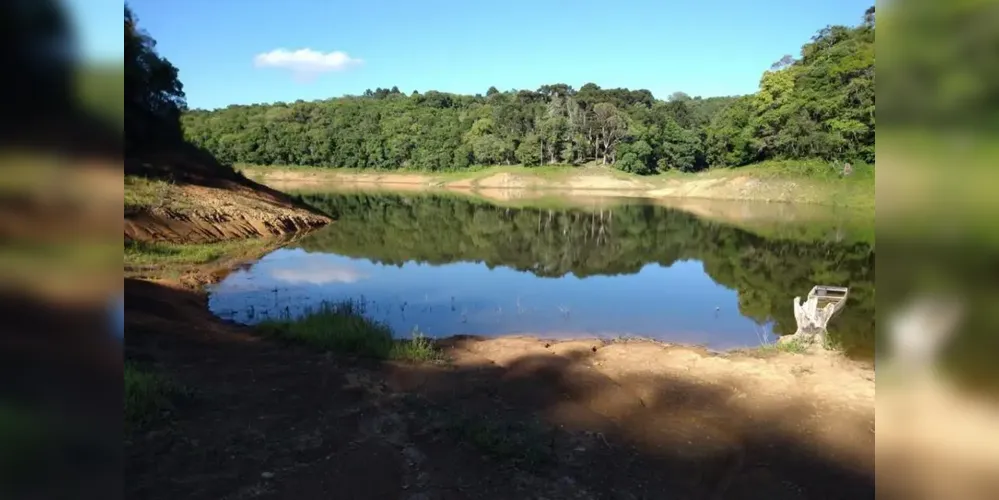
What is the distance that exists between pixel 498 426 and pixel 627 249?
81.7 feet

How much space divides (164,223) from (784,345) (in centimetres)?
2295

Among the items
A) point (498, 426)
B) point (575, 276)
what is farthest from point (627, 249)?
point (498, 426)

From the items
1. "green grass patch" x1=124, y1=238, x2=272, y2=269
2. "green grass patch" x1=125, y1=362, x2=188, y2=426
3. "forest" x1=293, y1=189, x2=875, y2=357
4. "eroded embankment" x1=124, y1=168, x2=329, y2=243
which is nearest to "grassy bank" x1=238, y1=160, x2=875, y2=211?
"forest" x1=293, y1=189, x2=875, y2=357

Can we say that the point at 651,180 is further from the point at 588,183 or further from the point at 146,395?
the point at 146,395

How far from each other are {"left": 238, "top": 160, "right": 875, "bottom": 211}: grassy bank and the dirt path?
30.8 meters

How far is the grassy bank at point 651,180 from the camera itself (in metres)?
51.0

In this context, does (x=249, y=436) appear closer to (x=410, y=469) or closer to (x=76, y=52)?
(x=410, y=469)

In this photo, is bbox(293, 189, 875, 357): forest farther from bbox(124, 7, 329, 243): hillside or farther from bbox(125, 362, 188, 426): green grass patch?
bbox(125, 362, 188, 426): green grass patch

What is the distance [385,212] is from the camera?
4875cm

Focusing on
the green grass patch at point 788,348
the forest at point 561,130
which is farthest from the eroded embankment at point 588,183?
the green grass patch at point 788,348

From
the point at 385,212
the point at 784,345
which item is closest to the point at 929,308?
the point at 784,345

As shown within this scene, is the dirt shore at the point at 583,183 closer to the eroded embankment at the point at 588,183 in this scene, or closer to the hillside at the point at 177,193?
the eroded embankment at the point at 588,183

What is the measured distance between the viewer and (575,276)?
2341 centimetres

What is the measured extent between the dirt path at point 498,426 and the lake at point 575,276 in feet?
13.8
